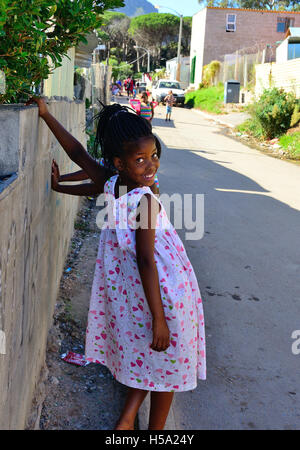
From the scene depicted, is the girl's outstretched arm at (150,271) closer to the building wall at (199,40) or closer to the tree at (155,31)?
the building wall at (199,40)

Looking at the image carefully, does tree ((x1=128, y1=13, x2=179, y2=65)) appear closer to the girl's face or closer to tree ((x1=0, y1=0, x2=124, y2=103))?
tree ((x1=0, y1=0, x2=124, y2=103))

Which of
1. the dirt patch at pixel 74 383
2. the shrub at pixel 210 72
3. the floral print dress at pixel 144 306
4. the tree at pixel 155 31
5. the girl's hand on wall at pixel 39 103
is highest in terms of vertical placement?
the tree at pixel 155 31

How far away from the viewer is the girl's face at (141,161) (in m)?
2.32

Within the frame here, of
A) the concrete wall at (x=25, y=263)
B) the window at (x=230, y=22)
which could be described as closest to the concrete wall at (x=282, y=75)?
the concrete wall at (x=25, y=263)

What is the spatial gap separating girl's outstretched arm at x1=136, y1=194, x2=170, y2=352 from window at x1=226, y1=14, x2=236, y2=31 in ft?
132

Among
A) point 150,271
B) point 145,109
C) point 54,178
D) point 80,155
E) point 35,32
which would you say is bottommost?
point 150,271

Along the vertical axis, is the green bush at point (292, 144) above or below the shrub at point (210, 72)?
below

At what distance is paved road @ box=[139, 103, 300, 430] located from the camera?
118 inches

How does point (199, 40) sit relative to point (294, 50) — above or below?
above

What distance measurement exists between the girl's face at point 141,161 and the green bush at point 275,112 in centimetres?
1504

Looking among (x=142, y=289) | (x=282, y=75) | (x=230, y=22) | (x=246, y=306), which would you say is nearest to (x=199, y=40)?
(x=230, y=22)

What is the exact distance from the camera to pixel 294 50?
2570 centimetres

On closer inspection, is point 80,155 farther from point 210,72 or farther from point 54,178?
point 210,72

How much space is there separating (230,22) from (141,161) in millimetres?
40299
